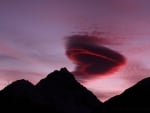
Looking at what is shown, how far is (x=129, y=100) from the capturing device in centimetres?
19512

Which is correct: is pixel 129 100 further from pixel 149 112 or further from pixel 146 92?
pixel 149 112

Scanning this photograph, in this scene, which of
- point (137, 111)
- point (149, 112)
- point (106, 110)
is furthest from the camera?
point (106, 110)

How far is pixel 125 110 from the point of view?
17388cm

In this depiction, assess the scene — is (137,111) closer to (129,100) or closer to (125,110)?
(125,110)

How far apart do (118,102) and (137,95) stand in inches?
441

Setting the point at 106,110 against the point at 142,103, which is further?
the point at 106,110

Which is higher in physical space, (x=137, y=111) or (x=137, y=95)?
(x=137, y=95)

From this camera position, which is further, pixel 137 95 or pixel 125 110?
pixel 137 95

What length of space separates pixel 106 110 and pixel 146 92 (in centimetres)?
2417

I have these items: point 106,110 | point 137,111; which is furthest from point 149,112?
point 106,110

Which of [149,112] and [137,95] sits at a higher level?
[137,95]

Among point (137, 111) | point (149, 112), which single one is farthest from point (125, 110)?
point (149, 112)

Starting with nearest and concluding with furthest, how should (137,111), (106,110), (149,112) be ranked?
(149,112)
(137,111)
(106,110)

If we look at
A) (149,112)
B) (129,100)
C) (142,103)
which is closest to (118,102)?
(129,100)
